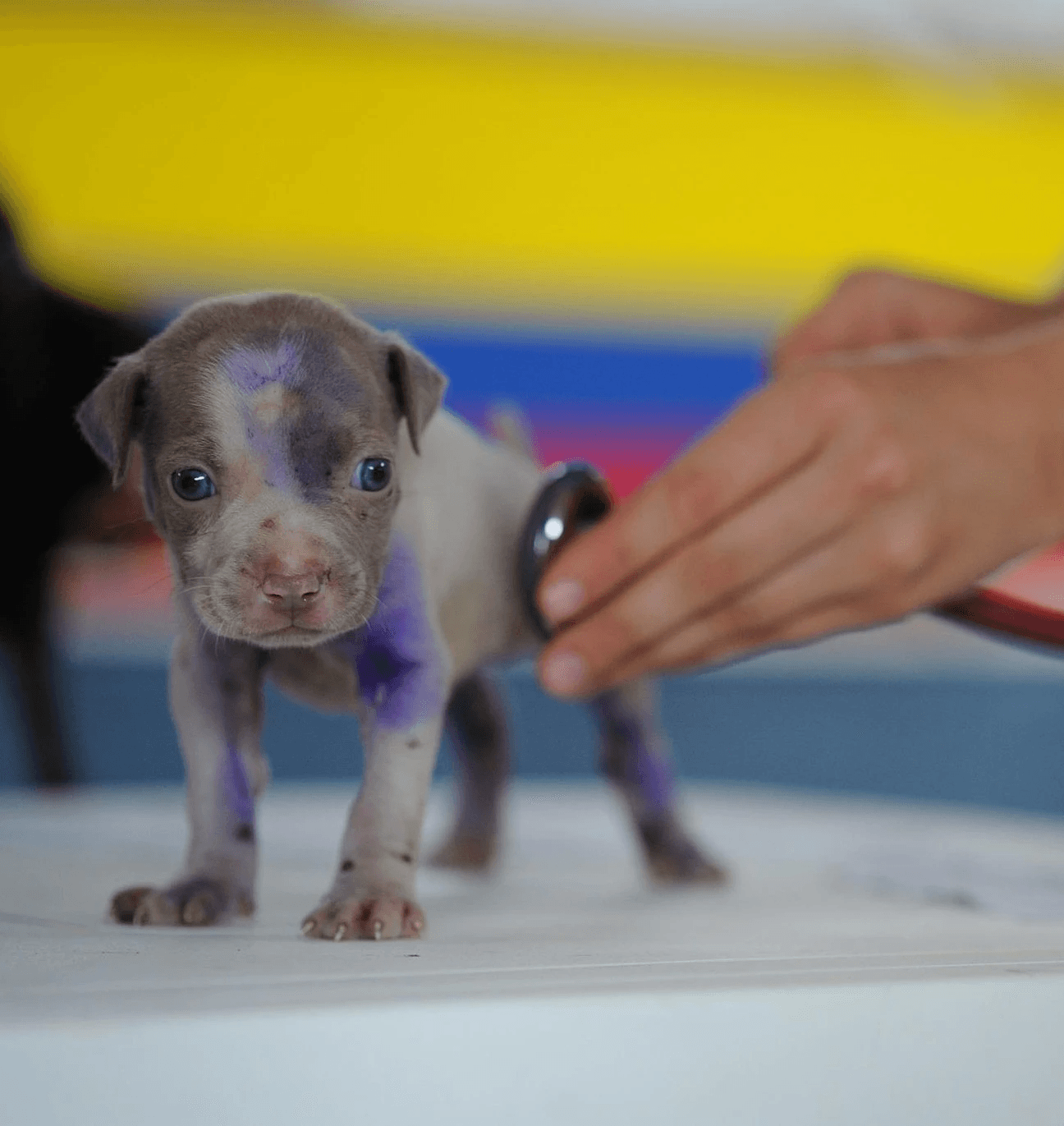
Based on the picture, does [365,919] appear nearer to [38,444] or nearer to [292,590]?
[292,590]

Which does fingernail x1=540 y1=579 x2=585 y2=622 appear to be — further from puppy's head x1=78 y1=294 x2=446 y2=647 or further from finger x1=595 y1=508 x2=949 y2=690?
puppy's head x1=78 y1=294 x2=446 y2=647

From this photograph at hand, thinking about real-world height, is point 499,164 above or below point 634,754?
above

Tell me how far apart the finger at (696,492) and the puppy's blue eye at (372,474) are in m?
0.20

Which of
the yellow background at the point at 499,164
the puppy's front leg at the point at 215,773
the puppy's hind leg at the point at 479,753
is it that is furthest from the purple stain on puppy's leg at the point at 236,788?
the yellow background at the point at 499,164

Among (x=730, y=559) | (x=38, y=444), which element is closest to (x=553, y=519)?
(x=730, y=559)

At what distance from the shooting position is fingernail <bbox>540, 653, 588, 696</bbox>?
0.84 metres

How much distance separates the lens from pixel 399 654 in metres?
0.70

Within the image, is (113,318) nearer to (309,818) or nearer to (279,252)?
(309,818)

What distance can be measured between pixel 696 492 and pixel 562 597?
0.35ft

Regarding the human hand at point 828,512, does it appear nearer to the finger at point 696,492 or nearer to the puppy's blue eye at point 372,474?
the finger at point 696,492

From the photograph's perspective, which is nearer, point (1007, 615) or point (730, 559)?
point (730, 559)

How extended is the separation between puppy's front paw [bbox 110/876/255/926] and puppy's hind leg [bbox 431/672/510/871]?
41 cm

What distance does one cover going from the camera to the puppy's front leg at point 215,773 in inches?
26.6

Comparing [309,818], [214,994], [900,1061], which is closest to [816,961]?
[900,1061]
